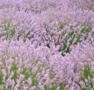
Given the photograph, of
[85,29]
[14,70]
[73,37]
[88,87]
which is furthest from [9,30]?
[88,87]

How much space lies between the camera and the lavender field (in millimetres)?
2928

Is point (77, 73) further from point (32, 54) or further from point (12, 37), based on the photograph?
point (12, 37)

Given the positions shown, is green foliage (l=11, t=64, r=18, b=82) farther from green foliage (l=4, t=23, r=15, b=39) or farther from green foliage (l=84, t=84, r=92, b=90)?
green foliage (l=4, t=23, r=15, b=39)

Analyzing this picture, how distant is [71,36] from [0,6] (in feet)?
6.20

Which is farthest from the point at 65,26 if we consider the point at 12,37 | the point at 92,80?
the point at 92,80

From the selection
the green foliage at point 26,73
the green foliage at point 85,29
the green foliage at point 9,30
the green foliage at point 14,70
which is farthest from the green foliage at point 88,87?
the green foliage at point 85,29

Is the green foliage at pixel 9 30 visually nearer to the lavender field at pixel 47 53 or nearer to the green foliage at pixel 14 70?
the lavender field at pixel 47 53

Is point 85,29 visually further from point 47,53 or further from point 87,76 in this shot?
point 87,76

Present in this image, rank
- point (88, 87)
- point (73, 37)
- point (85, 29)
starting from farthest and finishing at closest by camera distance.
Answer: point (85, 29), point (73, 37), point (88, 87)

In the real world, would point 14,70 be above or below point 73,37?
above

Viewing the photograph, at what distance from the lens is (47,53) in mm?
3576

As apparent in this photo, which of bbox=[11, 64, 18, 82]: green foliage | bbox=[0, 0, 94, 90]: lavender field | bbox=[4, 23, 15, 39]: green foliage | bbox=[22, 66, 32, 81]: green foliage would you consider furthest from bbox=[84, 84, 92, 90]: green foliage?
bbox=[4, 23, 15, 39]: green foliage

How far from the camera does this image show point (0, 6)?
622 cm

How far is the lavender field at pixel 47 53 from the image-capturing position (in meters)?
2.93
